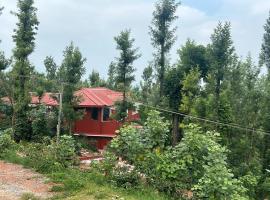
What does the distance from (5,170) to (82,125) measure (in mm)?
14826

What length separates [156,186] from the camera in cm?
968

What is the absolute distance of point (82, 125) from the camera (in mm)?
26219

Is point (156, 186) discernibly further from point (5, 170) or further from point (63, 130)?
point (63, 130)

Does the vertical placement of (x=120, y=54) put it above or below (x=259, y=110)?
above

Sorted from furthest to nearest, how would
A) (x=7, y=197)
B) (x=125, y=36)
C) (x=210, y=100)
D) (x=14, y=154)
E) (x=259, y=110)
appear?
(x=125, y=36), (x=259, y=110), (x=210, y=100), (x=14, y=154), (x=7, y=197)

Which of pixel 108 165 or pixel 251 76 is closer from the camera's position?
pixel 108 165

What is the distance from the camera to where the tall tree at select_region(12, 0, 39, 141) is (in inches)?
855

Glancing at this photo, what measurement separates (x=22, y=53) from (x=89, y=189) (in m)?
14.2

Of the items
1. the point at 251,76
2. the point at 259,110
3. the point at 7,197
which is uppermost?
the point at 251,76

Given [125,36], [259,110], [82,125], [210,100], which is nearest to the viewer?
[210,100]

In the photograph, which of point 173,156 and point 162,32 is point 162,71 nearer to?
point 162,32

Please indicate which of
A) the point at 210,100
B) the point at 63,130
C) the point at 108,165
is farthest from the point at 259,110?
the point at 108,165

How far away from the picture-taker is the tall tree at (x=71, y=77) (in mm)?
21891

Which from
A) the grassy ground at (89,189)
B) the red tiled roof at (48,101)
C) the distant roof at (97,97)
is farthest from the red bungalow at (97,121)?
the grassy ground at (89,189)
